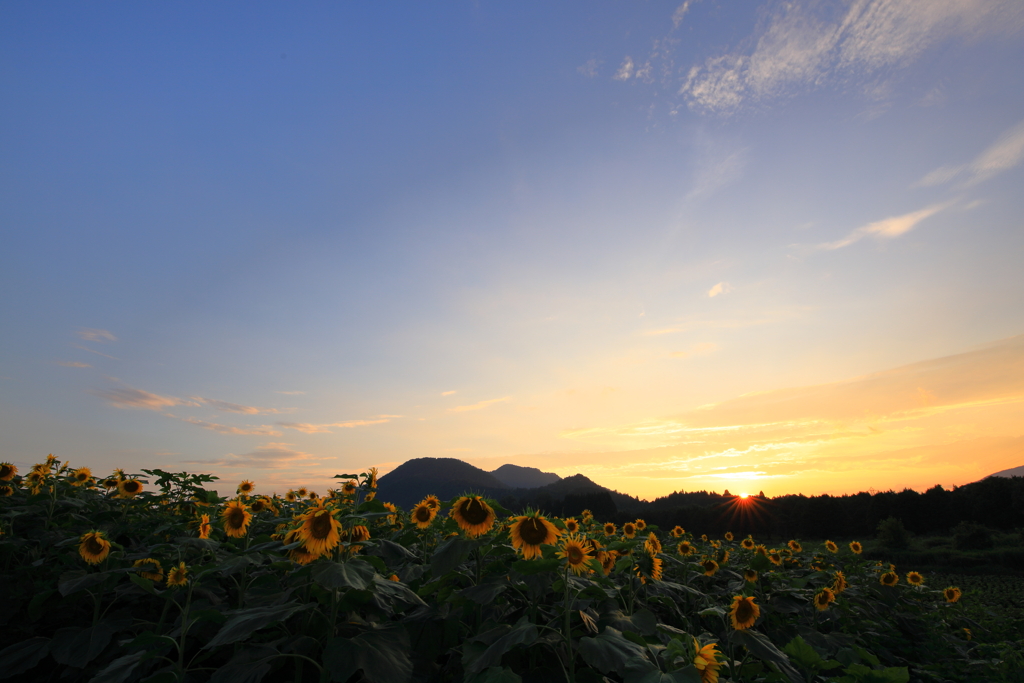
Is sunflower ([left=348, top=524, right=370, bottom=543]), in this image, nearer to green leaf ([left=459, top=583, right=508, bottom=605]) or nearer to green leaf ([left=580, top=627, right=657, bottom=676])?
green leaf ([left=459, top=583, right=508, bottom=605])

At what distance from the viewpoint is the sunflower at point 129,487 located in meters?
5.98

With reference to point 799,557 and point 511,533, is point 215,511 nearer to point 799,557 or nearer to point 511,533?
point 511,533

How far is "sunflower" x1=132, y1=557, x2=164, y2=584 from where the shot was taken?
4.12 metres

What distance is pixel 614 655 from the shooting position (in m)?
2.52

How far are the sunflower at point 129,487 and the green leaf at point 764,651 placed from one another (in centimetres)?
689

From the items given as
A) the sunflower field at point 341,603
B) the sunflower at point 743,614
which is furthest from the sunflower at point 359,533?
the sunflower at point 743,614

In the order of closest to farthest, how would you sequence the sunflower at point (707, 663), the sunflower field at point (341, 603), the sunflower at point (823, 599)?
the sunflower field at point (341, 603)
the sunflower at point (707, 663)
the sunflower at point (823, 599)

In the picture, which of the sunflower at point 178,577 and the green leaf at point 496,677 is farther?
the sunflower at point 178,577

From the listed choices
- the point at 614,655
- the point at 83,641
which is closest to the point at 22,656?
the point at 83,641

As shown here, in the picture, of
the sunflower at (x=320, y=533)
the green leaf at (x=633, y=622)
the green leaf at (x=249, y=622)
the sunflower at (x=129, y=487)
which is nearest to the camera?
the green leaf at (x=249, y=622)

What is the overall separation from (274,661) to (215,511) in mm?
3466

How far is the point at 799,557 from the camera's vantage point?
1159 cm

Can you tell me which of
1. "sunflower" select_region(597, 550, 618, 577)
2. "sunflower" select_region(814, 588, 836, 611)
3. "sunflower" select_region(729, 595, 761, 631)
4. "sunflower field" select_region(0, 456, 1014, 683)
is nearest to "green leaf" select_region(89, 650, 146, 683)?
"sunflower field" select_region(0, 456, 1014, 683)

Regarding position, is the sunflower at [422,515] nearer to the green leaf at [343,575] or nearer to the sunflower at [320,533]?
the sunflower at [320,533]
